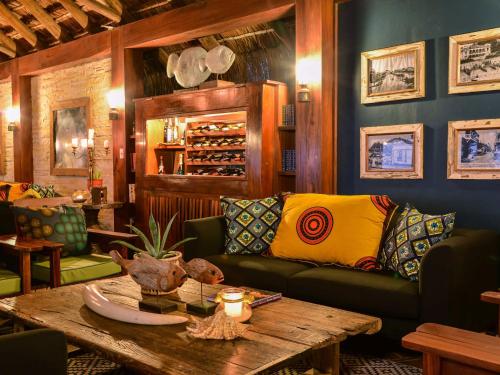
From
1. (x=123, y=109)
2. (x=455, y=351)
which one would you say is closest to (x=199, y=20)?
(x=123, y=109)

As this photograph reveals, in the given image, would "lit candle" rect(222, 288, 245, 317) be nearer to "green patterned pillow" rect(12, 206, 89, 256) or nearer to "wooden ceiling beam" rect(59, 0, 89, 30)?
"green patterned pillow" rect(12, 206, 89, 256)

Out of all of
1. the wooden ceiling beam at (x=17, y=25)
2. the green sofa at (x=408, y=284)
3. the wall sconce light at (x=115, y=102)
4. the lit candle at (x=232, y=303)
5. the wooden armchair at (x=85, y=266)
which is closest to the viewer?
the lit candle at (x=232, y=303)

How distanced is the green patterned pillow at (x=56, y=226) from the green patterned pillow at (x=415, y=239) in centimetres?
232

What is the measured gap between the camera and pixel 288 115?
17.7 feet

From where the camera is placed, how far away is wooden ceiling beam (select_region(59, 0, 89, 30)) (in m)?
7.16

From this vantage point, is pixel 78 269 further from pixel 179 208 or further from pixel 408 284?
pixel 179 208

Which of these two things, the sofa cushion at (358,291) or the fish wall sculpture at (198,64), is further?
the fish wall sculpture at (198,64)

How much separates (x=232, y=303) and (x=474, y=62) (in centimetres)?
287

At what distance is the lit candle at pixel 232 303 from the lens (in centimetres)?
226

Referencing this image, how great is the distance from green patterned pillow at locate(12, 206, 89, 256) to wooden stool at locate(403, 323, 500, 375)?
2778mm

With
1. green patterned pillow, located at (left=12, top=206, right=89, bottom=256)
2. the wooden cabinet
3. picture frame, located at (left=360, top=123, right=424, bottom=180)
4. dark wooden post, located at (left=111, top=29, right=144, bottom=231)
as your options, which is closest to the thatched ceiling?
dark wooden post, located at (left=111, top=29, right=144, bottom=231)

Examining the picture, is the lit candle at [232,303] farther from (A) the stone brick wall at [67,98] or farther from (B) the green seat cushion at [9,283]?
(A) the stone brick wall at [67,98]

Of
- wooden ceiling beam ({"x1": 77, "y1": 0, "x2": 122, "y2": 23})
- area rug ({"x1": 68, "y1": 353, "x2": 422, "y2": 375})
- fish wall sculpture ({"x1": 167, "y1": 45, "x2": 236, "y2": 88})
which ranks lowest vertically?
area rug ({"x1": 68, "y1": 353, "x2": 422, "y2": 375})

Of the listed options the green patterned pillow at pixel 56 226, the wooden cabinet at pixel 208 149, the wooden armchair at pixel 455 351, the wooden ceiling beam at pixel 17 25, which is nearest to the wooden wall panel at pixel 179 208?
the wooden cabinet at pixel 208 149
